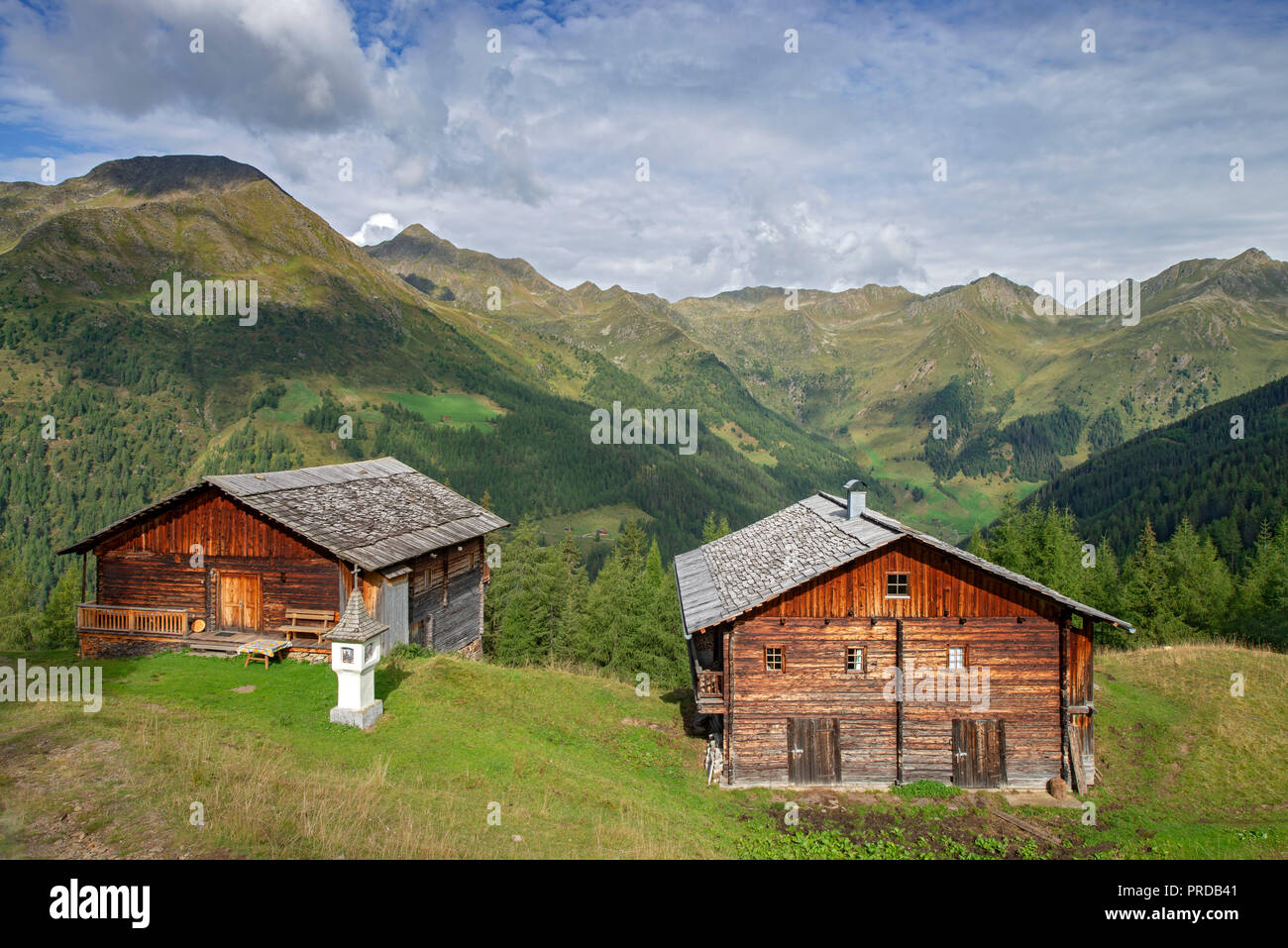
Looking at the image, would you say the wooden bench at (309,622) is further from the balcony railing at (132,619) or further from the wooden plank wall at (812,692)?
the wooden plank wall at (812,692)

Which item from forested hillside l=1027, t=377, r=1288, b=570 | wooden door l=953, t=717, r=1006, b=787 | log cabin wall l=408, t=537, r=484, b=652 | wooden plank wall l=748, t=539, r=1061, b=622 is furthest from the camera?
forested hillside l=1027, t=377, r=1288, b=570

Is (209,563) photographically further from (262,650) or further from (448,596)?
(448,596)

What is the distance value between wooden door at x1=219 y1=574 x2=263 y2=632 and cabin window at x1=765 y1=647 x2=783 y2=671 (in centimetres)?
2121

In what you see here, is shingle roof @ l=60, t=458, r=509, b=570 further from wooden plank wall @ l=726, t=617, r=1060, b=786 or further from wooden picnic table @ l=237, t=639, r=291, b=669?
wooden plank wall @ l=726, t=617, r=1060, b=786

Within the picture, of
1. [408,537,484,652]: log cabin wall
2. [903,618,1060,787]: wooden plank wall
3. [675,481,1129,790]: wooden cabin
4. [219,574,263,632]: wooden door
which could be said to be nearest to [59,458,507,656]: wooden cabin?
[219,574,263,632]: wooden door

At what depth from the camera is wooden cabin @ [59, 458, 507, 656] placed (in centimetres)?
2894

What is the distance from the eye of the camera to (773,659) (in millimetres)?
25828

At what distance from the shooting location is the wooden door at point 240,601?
29.8m

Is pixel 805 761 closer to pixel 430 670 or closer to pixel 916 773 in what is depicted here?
pixel 916 773

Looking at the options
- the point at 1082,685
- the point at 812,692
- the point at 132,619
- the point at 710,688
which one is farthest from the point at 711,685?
the point at 132,619

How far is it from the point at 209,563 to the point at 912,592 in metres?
28.8

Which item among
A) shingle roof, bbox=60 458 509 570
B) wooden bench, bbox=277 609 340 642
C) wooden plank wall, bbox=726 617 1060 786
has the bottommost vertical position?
wooden plank wall, bbox=726 617 1060 786

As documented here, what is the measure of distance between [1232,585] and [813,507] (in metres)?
53.3
